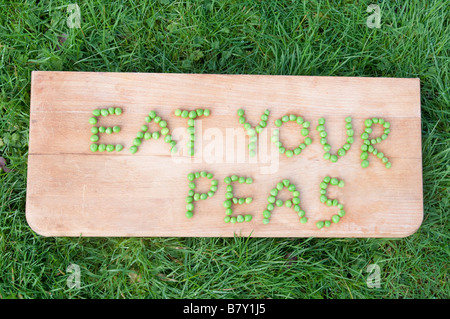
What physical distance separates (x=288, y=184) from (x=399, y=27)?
5.62ft

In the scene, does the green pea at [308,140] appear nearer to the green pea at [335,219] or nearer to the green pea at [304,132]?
the green pea at [304,132]

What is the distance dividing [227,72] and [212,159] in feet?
2.64

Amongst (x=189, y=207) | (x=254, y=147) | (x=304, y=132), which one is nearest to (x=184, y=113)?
(x=254, y=147)

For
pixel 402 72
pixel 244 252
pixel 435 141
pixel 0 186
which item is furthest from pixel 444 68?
pixel 0 186

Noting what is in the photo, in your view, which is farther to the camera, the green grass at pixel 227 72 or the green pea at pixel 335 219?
the green grass at pixel 227 72

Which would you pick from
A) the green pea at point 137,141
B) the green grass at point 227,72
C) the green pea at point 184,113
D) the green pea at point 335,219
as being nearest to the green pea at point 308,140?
the green pea at point 335,219

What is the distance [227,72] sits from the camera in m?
2.87

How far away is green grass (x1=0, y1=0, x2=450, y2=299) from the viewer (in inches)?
104

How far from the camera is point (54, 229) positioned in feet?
7.96

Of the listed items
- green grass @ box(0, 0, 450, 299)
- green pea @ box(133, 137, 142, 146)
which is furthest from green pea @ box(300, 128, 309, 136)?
green pea @ box(133, 137, 142, 146)

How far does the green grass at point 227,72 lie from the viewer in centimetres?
263

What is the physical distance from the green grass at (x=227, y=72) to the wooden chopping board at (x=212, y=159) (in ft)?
0.91

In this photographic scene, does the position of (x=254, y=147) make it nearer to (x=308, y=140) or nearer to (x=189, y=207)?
(x=308, y=140)

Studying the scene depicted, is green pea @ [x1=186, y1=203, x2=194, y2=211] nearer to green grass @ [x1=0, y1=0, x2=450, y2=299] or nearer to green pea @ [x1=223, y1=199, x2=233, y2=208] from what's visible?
green pea @ [x1=223, y1=199, x2=233, y2=208]
